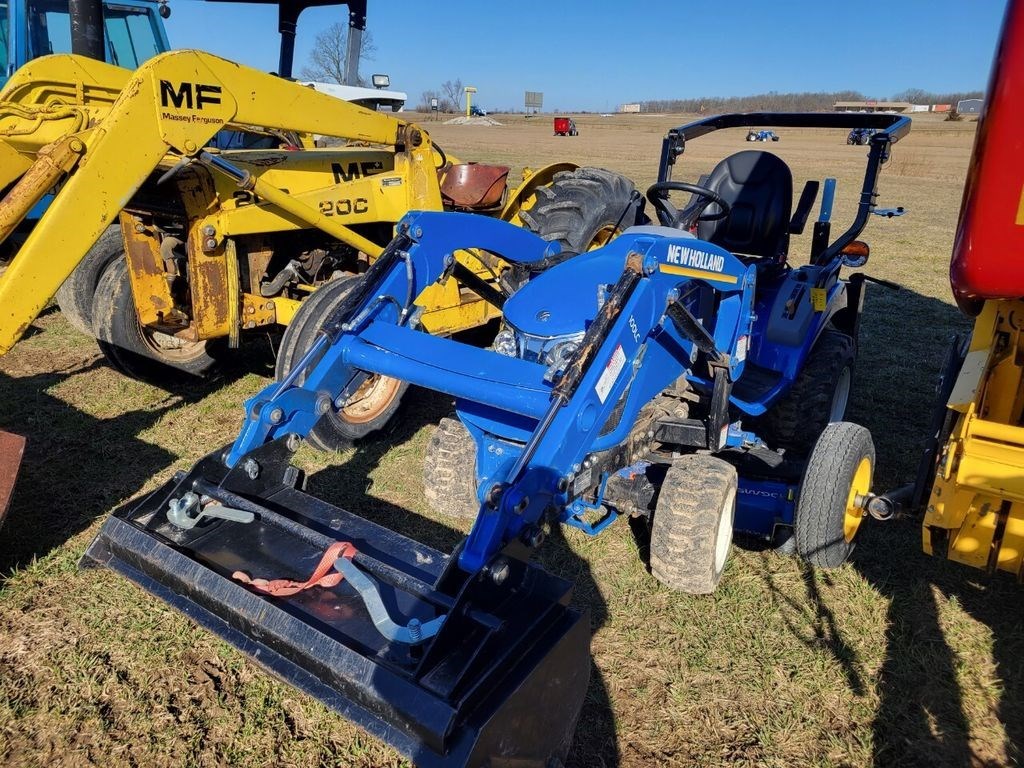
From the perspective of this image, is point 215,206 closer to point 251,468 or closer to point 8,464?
point 8,464

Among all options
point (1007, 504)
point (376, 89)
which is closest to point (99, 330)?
point (376, 89)

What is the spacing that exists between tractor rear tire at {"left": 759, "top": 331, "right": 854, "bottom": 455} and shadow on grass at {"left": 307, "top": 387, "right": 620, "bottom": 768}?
4.85 feet

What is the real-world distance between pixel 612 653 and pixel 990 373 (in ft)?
6.05

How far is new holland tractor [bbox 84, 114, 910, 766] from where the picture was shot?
2074 mm

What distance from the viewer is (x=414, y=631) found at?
2.11 metres

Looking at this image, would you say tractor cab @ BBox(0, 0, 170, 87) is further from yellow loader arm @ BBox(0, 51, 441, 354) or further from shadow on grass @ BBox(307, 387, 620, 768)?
shadow on grass @ BBox(307, 387, 620, 768)

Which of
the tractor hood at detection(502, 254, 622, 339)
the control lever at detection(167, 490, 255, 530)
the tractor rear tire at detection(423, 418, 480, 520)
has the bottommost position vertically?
the tractor rear tire at detection(423, 418, 480, 520)

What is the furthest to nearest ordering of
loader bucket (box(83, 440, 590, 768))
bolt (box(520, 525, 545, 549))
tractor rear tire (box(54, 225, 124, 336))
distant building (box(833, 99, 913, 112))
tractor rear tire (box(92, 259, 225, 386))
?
distant building (box(833, 99, 913, 112))
tractor rear tire (box(54, 225, 124, 336))
tractor rear tire (box(92, 259, 225, 386))
bolt (box(520, 525, 545, 549))
loader bucket (box(83, 440, 590, 768))

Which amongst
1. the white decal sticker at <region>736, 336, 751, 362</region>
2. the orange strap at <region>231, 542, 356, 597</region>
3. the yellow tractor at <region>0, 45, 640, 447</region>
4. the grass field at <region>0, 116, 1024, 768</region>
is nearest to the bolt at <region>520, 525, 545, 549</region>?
the orange strap at <region>231, 542, 356, 597</region>

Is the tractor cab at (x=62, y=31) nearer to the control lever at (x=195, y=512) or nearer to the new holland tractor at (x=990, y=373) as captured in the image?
the control lever at (x=195, y=512)

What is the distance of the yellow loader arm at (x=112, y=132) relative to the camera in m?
3.04

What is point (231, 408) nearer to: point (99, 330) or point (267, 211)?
point (99, 330)

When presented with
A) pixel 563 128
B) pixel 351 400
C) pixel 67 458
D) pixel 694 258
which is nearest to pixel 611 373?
pixel 694 258

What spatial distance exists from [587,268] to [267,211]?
233cm
